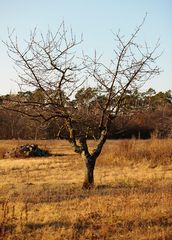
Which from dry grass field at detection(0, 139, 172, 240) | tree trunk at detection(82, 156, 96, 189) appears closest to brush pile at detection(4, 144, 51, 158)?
dry grass field at detection(0, 139, 172, 240)

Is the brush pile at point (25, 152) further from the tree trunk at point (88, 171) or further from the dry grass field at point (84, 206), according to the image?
the tree trunk at point (88, 171)

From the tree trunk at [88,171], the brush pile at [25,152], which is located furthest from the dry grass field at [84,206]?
the brush pile at [25,152]

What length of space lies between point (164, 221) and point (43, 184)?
294 inches

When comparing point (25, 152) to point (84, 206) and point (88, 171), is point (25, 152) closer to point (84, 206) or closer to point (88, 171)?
point (88, 171)

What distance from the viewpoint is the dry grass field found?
7633mm

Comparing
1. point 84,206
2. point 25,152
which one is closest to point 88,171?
point 84,206

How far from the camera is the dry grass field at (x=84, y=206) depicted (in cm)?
763

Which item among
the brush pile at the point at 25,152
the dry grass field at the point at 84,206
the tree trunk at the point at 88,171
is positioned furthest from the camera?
the brush pile at the point at 25,152

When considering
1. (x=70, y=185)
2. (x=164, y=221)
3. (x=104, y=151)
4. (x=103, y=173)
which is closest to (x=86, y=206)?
(x=164, y=221)

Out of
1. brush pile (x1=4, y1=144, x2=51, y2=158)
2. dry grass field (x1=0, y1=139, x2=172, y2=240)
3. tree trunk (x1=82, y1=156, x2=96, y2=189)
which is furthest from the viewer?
brush pile (x1=4, y1=144, x2=51, y2=158)

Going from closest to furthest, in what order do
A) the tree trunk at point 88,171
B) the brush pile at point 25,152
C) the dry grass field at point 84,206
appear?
the dry grass field at point 84,206
the tree trunk at point 88,171
the brush pile at point 25,152

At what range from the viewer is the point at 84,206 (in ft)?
33.1

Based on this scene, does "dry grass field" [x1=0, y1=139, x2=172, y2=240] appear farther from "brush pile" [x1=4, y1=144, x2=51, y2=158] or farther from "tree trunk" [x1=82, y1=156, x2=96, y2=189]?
"brush pile" [x1=4, y1=144, x2=51, y2=158]

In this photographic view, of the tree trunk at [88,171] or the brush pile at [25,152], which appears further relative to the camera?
the brush pile at [25,152]
